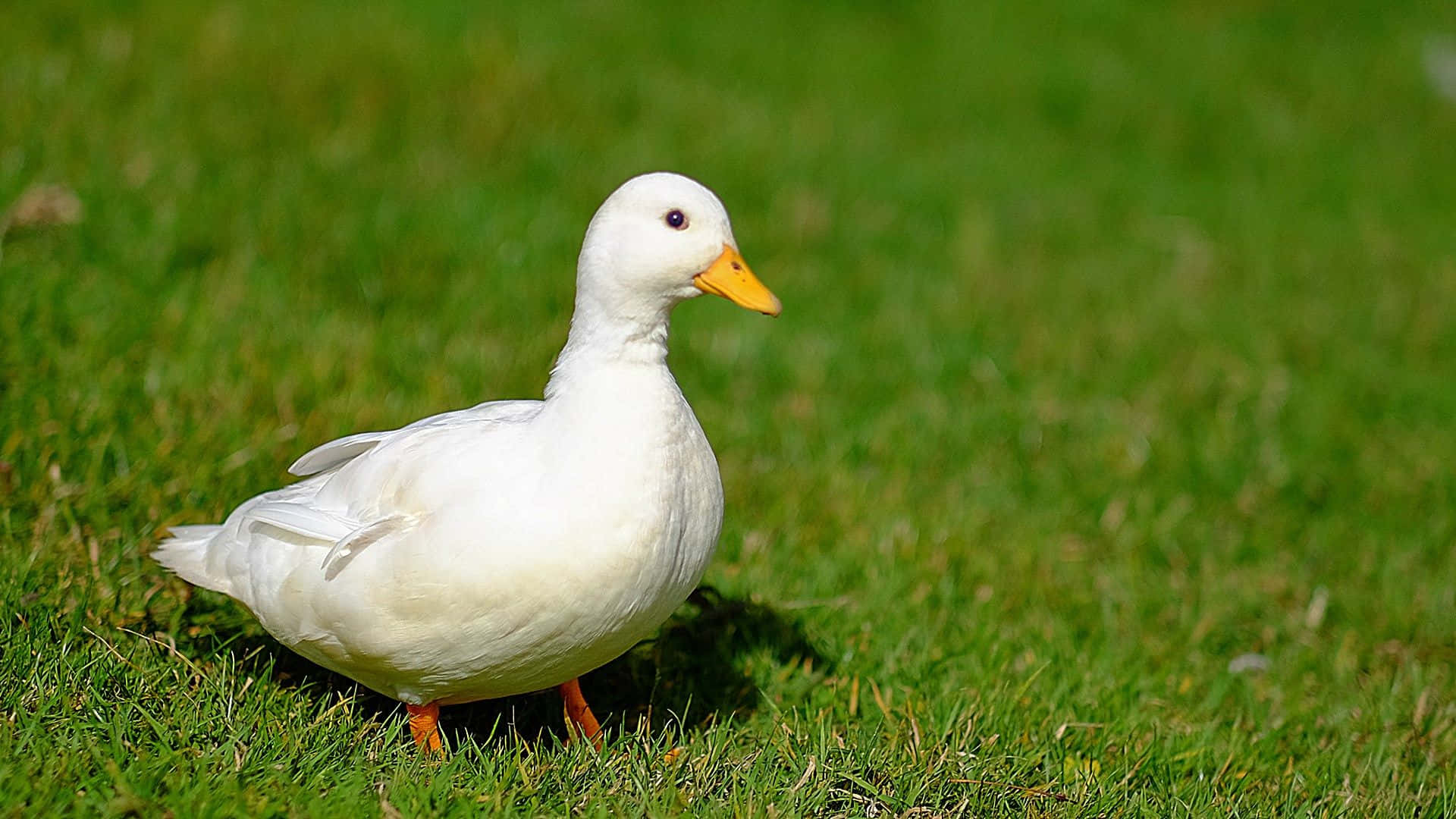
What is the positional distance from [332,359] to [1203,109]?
7.21m

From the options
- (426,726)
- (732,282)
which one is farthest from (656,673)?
(732,282)

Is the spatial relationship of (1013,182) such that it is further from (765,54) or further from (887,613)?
(887,613)

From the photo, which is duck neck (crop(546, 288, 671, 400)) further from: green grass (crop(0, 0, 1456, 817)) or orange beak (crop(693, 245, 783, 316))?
green grass (crop(0, 0, 1456, 817))

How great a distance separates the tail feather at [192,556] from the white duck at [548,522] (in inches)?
6.2

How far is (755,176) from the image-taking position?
24.2 feet

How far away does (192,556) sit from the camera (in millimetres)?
3457

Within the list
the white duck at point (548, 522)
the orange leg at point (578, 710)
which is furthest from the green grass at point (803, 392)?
the white duck at point (548, 522)

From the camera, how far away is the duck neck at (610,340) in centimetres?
308

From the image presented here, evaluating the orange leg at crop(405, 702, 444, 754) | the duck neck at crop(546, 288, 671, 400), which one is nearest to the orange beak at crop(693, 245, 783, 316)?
the duck neck at crop(546, 288, 671, 400)

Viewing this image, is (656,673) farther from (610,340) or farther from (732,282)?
(732,282)

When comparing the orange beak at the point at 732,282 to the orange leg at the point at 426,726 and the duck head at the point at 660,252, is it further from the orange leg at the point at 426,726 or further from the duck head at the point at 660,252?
the orange leg at the point at 426,726

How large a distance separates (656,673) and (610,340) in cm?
123

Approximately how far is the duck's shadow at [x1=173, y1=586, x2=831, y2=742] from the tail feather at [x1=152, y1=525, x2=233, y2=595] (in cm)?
23

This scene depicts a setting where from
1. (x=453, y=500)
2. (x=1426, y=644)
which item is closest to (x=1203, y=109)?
(x=1426, y=644)
